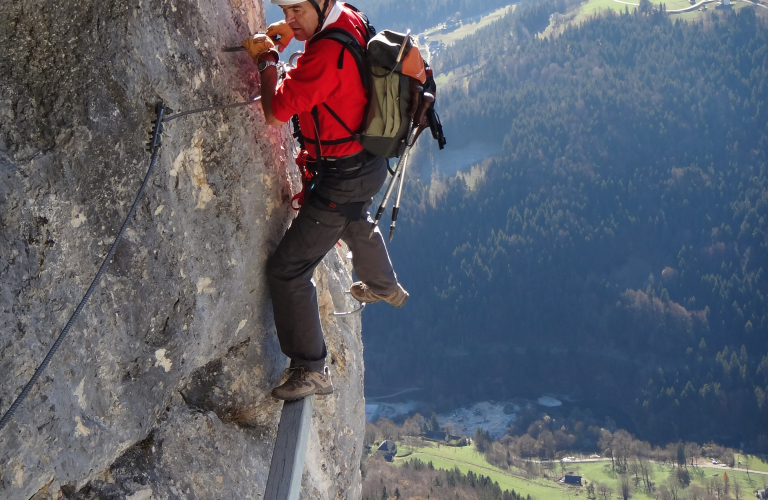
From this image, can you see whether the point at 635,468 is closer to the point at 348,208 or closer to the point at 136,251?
the point at 348,208

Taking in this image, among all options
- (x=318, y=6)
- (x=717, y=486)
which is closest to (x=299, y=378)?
(x=318, y=6)

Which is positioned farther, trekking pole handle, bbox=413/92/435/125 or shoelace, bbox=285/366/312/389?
shoelace, bbox=285/366/312/389

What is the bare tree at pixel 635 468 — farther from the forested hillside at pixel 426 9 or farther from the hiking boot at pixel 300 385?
the forested hillside at pixel 426 9

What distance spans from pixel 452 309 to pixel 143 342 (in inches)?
3909

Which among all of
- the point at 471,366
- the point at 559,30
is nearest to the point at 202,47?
the point at 471,366

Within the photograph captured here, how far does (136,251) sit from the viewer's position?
3.81 metres

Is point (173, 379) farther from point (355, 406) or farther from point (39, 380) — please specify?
point (355, 406)

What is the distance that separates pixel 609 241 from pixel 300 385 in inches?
4182

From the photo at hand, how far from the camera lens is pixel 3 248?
Answer: 3195 mm

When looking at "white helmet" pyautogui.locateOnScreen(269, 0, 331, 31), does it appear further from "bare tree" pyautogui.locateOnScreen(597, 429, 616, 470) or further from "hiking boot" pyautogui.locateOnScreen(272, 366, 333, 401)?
"bare tree" pyautogui.locateOnScreen(597, 429, 616, 470)

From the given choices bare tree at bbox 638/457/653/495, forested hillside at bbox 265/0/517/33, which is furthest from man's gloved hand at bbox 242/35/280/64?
forested hillside at bbox 265/0/517/33

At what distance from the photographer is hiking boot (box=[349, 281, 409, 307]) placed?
5.72 meters

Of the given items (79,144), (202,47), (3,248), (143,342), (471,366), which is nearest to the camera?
(3,248)

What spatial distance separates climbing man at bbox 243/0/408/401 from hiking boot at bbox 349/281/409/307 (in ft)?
2.09
